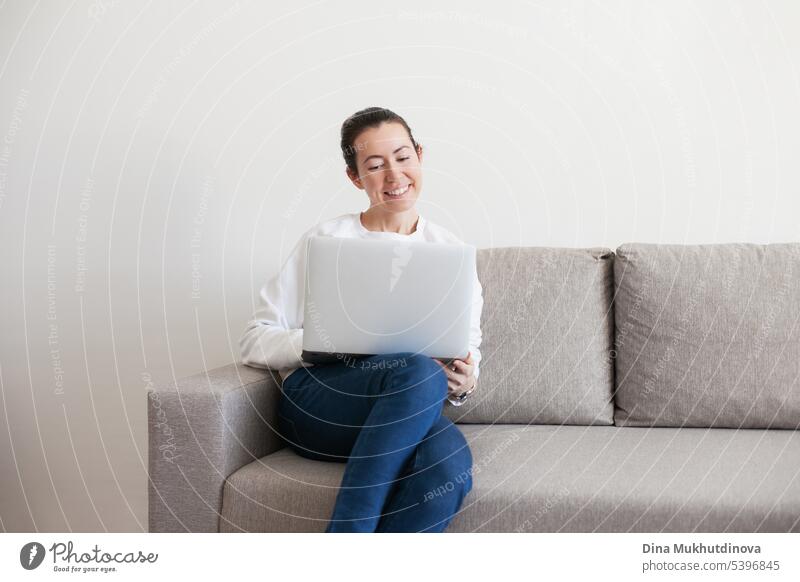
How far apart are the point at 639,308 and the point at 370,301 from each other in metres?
0.76

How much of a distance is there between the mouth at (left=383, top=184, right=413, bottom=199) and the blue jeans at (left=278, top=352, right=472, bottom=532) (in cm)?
45

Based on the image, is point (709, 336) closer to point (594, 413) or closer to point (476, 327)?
point (594, 413)

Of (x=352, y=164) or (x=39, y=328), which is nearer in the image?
(x=352, y=164)

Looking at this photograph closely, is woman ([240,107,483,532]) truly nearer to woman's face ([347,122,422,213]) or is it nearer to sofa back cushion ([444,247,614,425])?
woman's face ([347,122,422,213])

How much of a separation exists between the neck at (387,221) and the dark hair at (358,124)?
0.11m

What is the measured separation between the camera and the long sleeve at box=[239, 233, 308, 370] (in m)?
1.81

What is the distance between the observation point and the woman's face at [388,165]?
1913 millimetres

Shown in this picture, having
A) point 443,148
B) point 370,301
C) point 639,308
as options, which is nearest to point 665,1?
point 443,148

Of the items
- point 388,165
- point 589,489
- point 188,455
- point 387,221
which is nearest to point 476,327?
point 387,221

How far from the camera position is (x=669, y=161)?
229 centimetres

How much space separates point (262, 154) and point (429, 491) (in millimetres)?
1313

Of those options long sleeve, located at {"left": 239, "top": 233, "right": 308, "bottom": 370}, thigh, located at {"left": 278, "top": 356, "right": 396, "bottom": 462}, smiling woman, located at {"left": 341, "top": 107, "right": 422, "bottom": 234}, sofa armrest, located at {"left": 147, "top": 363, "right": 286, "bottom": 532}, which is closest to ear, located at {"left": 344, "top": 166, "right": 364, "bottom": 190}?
smiling woman, located at {"left": 341, "top": 107, "right": 422, "bottom": 234}
